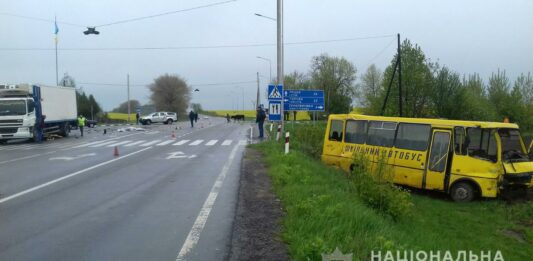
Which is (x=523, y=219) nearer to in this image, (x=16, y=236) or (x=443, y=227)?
(x=443, y=227)

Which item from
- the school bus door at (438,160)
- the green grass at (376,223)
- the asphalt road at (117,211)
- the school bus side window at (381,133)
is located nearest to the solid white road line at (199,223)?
the asphalt road at (117,211)

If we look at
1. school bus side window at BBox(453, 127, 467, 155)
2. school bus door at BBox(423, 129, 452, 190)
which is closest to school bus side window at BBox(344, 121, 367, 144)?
school bus door at BBox(423, 129, 452, 190)

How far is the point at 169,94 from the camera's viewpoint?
11631 centimetres

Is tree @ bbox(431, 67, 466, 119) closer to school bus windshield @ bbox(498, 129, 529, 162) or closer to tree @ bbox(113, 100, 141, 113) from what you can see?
school bus windshield @ bbox(498, 129, 529, 162)

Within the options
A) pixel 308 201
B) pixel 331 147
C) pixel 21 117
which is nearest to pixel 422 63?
pixel 331 147

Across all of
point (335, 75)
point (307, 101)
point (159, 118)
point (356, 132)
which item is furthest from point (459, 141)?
point (335, 75)

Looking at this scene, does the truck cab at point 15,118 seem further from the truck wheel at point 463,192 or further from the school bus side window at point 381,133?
the truck wheel at point 463,192

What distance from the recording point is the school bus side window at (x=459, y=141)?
12901mm

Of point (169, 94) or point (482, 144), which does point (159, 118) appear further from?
point (482, 144)

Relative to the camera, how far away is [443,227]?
9.83 meters

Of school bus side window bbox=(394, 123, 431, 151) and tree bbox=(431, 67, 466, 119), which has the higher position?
tree bbox=(431, 67, 466, 119)

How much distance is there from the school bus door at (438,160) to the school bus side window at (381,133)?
1466 mm

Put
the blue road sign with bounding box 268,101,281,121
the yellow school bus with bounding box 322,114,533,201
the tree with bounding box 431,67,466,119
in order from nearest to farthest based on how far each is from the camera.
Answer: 1. the yellow school bus with bounding box 322,114,533,201
2. the blue road sign with bounding box 268,101,281,121
3. the tree with bounding box 431,67,466,119

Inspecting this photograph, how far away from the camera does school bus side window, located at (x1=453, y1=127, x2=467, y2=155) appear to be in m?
12.9
